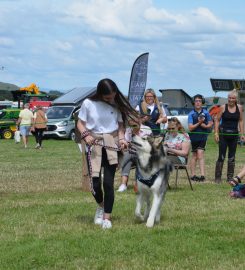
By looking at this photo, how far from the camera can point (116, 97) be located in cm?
772

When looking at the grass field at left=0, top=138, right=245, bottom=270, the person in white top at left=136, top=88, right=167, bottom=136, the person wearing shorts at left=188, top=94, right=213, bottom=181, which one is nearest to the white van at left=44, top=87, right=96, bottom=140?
the person wearing shorts at left=188, top=94, right=213, bottom=181

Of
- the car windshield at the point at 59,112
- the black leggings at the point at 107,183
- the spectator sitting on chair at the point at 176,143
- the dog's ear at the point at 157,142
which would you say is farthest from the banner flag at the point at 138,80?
the car windshield at the point at 59,112

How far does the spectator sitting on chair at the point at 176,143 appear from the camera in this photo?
38.8 ft

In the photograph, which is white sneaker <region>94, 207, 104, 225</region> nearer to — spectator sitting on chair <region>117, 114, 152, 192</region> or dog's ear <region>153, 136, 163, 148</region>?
dog's ear <region>153, 136, 163, 148</region>

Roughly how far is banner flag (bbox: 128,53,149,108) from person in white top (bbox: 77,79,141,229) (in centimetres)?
651

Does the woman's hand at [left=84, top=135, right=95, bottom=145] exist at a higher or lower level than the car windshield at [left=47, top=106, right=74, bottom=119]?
higher

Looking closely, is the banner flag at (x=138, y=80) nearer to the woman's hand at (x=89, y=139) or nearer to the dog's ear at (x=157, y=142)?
the dog's ear at (x=157, y=142)

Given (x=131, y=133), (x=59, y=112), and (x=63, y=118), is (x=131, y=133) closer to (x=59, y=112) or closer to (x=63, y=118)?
(x=63, y=118)

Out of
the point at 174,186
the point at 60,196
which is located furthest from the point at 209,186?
the point at 60,196

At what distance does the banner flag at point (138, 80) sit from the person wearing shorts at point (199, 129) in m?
1.52

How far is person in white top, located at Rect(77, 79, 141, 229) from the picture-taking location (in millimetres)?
7613

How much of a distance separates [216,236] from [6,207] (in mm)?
3618

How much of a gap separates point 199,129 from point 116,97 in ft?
19.7

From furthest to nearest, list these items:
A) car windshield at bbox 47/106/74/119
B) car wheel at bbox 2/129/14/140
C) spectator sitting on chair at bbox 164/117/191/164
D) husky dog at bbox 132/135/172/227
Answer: car windshield at bbox 47/106/74/119, car wheel at bbox 2/129/14/140, spectator sitting on chair at bbox 164/117/191/164, husky dog at bbox 132/135/172/227
